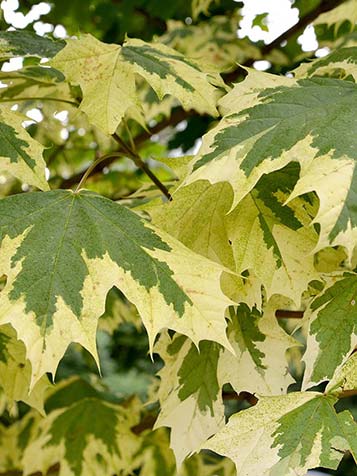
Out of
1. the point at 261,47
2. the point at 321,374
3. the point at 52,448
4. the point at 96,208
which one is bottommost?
the point at 52,448

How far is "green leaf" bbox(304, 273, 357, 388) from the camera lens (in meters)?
0.93

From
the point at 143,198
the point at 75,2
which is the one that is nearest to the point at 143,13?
the point at 75,2

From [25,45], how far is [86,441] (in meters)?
0.90

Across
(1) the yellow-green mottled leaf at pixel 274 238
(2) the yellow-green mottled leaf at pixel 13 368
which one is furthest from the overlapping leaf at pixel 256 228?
(2) the yellow-green mottled leaf at pixel 13 368

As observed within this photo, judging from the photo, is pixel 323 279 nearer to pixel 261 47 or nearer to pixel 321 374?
pixel 321 374

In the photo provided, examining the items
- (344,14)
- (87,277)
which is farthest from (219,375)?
(344,14)

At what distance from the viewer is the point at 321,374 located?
3.04 feet

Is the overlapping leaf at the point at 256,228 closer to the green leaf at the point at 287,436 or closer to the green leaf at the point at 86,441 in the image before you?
the green leaf at the point at 287,436

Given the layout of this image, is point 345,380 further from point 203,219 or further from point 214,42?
point 214,42

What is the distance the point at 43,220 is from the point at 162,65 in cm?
30

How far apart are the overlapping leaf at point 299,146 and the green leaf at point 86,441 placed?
0.97 metres

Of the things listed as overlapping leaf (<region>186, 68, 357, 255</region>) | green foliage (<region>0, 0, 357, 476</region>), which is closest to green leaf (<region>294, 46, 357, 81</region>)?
green foliage (<region>0, 0, 357, 476</region>)

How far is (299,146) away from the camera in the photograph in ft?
2.85

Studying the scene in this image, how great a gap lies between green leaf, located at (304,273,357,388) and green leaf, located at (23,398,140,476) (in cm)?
84
